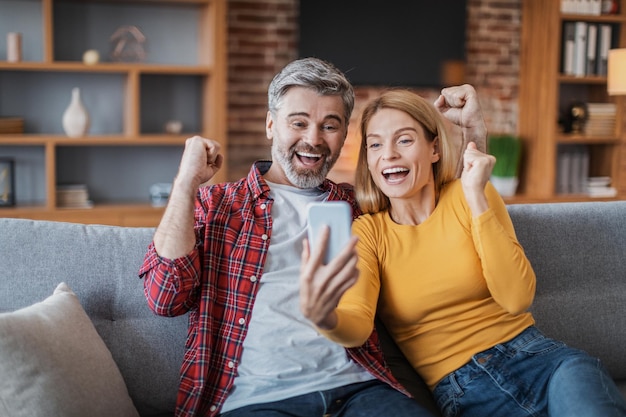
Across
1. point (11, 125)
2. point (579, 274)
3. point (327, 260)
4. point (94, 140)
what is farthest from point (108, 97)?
point (327, 260)

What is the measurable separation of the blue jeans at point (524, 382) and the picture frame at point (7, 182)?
10.4ft

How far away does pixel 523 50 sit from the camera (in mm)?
5352

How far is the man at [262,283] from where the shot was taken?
1759 mm

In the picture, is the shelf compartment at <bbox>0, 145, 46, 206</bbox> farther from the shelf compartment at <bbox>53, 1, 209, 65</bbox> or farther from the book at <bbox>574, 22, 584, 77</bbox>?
the book at <bbox>574, 22, 584, 77</bbox>

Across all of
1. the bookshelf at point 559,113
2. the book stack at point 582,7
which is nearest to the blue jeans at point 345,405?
the bookshelf at point 559,113

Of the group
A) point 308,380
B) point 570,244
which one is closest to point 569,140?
point 570,244

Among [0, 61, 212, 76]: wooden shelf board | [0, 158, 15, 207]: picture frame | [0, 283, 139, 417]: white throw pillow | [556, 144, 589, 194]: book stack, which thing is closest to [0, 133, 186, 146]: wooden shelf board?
[0, 158, 15, 207]: picture frame

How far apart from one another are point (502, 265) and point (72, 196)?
3.19 m

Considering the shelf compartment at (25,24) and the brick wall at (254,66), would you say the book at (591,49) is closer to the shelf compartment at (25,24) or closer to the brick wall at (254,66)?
the brick wall at (254,66)

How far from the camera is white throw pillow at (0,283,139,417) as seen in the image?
1.57m

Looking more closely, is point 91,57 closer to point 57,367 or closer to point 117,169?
point 117,169

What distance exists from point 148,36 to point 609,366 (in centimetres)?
333

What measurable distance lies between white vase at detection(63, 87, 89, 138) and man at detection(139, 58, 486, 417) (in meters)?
2.65

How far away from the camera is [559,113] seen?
5.50 meters
